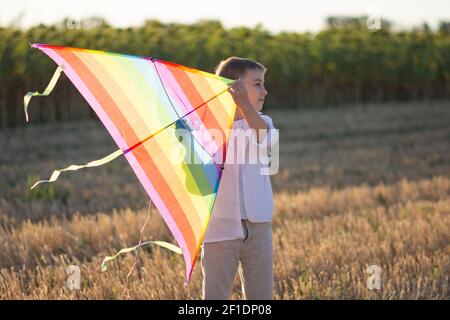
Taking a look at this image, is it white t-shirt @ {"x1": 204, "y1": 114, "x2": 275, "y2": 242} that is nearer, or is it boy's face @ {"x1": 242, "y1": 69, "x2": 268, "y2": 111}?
white t-shirt @ {"x1": 204, "y1": 114, "x2": 275, "y2": 242}

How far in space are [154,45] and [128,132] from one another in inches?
971

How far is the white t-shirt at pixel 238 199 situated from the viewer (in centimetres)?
398

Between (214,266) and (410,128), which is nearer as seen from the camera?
(214,266)

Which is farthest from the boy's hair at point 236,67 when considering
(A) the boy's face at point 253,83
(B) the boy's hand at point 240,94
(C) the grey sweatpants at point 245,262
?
(C) the grey sweatpants at point 245,262

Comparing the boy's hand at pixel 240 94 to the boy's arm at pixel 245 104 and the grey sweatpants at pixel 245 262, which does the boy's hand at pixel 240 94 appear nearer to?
the boy's arm at pixel 245 104

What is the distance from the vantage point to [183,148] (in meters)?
4.01

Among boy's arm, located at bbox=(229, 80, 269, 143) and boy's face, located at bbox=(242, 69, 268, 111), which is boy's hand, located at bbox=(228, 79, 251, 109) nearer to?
boy's arm, located at bbox=(229, 80, 269, 143)

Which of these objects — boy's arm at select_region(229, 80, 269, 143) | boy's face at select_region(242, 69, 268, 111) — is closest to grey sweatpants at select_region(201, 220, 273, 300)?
boy's arm at select_region(229, 80, 269, 143)

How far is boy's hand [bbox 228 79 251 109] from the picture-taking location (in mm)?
3949

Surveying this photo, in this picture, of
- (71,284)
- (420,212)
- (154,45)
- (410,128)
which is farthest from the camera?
(154,45)

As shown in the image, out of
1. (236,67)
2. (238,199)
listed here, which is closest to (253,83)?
(236,67)

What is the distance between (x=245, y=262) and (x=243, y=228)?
189 millimetres
